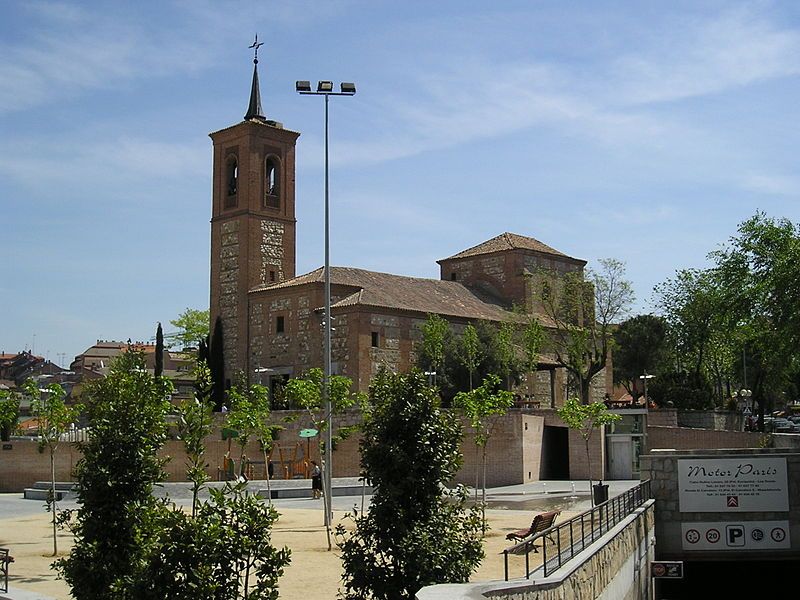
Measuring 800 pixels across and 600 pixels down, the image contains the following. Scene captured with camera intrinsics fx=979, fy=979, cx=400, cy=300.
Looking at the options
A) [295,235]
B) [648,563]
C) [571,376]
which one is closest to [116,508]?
[648,563]

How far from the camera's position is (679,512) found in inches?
930

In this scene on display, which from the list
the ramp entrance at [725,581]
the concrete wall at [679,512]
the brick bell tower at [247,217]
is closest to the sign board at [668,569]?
the concrete wall at [679,512]

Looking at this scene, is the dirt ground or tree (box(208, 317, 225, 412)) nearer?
the dirt ground

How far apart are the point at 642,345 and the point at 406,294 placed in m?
17.0

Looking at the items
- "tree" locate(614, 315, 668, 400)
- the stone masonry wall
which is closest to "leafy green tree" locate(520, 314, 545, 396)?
"tree" locate(614, 315, 668, 400)

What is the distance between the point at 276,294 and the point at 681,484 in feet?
125

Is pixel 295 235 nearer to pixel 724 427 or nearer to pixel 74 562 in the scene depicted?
pixel 724 427

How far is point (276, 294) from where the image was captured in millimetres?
58781

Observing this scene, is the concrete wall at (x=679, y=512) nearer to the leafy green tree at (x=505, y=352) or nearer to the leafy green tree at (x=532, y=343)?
the leafy green tree at (x=505, y=352)

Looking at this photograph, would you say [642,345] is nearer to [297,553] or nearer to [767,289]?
[767,289]

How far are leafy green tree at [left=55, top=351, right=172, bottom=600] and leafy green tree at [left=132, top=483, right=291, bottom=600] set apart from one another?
1956mm

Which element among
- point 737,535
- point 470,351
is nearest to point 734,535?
point 737,535

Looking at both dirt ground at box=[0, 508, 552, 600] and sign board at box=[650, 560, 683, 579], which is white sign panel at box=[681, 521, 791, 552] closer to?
sign board at box=[650, 560, 683, 579]

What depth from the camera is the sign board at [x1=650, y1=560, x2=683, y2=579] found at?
65.5 feet
